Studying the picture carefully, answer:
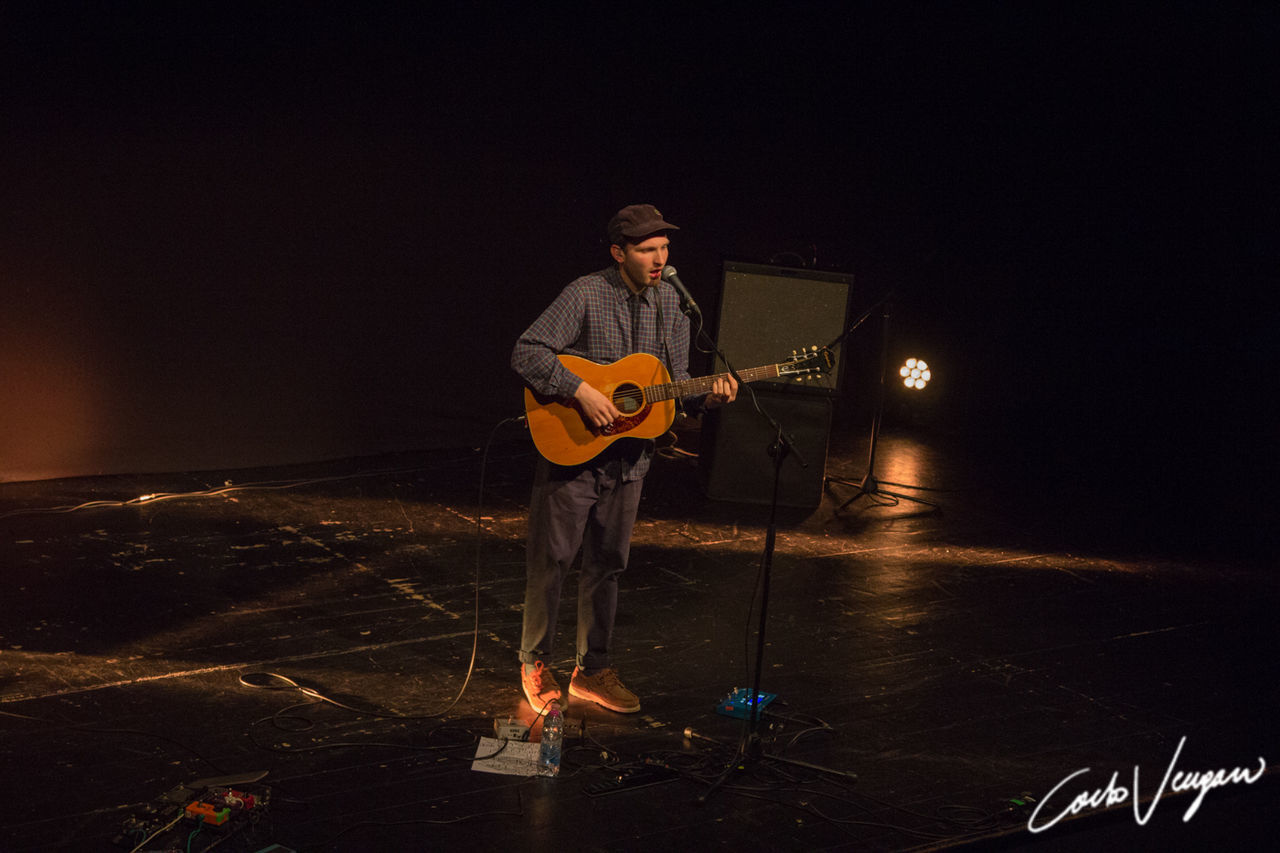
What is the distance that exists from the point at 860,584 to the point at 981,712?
1.39 metres

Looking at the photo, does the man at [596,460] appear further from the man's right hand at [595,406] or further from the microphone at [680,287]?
the microphone at [680,287]

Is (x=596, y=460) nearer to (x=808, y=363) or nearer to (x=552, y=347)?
(x=552, y=347)

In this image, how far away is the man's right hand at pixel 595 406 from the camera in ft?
12.1

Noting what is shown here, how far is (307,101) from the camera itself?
6.98 meters

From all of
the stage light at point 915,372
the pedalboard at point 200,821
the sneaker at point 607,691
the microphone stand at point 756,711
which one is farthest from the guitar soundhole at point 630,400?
the stage light at point 915,372

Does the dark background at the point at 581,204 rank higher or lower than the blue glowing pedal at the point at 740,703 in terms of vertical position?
higher

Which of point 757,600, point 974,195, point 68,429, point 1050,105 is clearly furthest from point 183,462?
point 1050,105

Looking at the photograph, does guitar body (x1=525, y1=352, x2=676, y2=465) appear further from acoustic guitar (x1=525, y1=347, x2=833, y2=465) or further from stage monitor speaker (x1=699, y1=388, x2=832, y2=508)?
stage monitor speaker (x1=699, y1=388, x2=832, y2=508)

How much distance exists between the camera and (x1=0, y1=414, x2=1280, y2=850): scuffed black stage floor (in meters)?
3.34

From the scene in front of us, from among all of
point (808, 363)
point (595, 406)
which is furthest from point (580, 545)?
point (808, 363)

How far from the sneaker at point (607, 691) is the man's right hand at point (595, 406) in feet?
2.81

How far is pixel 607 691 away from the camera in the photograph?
399 centimetres

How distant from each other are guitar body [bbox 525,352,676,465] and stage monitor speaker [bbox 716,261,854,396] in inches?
113

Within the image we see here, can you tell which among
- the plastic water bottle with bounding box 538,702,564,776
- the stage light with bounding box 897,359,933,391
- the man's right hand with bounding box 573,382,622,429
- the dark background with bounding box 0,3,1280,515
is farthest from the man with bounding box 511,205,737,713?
the stage light with bounding box 897,359,933,391
